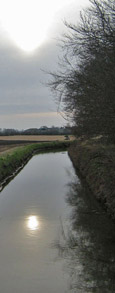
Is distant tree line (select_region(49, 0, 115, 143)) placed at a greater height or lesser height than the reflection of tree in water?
greater

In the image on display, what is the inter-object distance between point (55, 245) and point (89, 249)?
829 mm

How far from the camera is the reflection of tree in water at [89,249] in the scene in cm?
650

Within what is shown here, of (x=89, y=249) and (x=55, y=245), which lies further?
(x=55, y=245)

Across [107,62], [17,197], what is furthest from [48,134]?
[107,62]

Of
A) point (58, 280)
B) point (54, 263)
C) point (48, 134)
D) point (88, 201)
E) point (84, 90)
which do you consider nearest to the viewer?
point (58, 280)

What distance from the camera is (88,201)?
14734 mm

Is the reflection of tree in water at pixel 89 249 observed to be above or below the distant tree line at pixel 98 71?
below

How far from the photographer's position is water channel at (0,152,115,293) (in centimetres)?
652

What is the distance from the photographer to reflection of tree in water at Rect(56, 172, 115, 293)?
6504 mm

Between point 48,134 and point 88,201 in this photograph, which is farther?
point 48,134

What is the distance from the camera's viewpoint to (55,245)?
28.9 feet

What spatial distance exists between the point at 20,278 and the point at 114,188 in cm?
484

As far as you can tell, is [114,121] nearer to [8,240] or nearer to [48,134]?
[8,240]

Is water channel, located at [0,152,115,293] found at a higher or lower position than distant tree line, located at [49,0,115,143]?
lower
